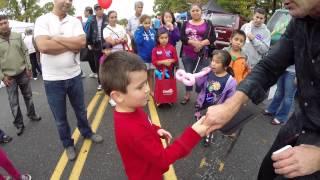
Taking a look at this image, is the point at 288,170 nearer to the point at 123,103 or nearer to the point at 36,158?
the point at 123,103

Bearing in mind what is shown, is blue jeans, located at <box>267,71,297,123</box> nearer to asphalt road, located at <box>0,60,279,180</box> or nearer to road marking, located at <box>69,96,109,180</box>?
asphalt road, located at <box>0,60,279,180</box>

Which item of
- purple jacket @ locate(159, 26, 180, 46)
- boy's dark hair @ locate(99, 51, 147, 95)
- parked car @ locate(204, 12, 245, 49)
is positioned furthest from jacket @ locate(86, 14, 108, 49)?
boy's dark hair @ locate(99, 51, 147, 95)

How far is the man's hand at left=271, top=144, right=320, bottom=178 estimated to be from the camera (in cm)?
153

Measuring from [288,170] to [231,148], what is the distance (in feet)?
9.88

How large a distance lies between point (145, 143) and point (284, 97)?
4143 millimetres

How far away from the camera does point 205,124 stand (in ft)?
6.39

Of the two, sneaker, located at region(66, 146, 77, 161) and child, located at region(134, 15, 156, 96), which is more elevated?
child, located at region(134, 15, 156, 96)

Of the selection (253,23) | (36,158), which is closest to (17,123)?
(36,158)

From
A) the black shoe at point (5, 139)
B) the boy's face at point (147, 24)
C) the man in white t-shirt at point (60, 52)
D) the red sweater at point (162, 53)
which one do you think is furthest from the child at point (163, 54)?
the black shoe at point (5, 139)

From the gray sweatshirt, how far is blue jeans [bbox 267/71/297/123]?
22.7 inches

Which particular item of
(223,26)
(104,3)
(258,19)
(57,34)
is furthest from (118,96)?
(223,26)

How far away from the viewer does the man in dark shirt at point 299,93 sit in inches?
61.4

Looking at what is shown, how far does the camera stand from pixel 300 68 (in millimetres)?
1845

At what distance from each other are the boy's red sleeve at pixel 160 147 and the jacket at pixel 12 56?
4.17 metres
